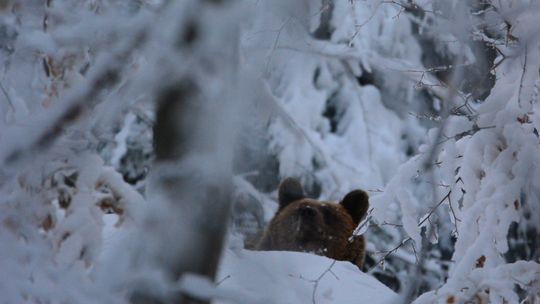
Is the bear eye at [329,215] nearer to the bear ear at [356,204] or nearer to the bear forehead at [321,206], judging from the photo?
the bear forehead at [321,206]

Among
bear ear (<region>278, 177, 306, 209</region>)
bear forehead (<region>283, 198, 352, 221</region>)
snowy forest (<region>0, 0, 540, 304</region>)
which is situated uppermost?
snowy forest (<region>0, 0, 540, 304</region>)

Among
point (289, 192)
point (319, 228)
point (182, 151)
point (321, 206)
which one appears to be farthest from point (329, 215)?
point (182, 151)

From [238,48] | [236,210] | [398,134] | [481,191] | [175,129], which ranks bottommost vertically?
[398,134]

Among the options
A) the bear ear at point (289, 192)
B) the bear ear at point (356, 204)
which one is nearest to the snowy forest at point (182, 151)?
the bear ear at point (356, 204)

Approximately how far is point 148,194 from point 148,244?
0.17 metres

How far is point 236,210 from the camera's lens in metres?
1.62

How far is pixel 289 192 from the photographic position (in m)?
5.73

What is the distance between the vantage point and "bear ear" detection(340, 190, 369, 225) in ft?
18.0

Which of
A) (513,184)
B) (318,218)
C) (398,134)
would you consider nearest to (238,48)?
(513,184)

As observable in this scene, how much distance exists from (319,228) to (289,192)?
2.00 feet

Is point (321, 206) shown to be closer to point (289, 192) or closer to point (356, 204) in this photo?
point (356, 204)

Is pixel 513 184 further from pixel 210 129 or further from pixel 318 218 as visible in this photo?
pixel 318 218

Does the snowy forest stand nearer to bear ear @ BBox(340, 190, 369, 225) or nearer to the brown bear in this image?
the brown bear

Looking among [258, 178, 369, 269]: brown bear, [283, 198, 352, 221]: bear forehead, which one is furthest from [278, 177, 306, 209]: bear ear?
[283, 198, 352, 221]: bear forehead
